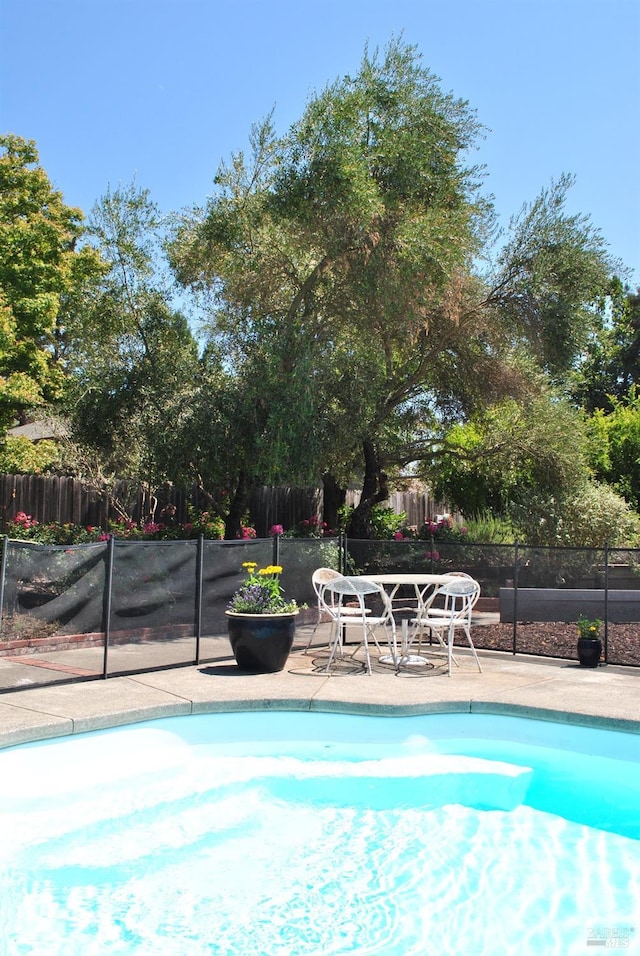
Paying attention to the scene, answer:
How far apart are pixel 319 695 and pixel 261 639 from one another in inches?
46.3

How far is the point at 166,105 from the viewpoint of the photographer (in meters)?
13.6

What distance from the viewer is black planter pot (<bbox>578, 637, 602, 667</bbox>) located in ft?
31.1

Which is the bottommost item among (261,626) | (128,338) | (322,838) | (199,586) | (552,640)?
(322,838)

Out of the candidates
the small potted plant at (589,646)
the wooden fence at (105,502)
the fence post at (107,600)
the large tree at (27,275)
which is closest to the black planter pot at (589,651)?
the small potted plant at (589,646)

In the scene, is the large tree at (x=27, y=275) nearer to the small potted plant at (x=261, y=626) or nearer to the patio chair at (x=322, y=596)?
the patio chair at (x=322, y=596)

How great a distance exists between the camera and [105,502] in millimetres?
16391

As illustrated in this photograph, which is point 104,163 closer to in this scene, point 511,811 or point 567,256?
point 567,256

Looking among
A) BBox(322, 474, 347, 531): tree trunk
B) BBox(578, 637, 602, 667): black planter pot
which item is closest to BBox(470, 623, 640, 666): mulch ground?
BBox(578, 637, 602, 667): black planter pot

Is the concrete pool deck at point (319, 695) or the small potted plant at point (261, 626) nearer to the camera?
the concrete pool deck at point (319, 695)

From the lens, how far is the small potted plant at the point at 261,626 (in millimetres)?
8477

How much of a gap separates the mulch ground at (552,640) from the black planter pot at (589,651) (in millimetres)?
→ 318

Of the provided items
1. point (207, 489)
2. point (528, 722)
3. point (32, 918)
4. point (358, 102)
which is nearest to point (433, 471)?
point (207, 489)

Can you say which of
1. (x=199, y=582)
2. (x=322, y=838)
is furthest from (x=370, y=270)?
(x=322, y=838)

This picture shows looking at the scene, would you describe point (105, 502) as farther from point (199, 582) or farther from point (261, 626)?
point (261, 626)
